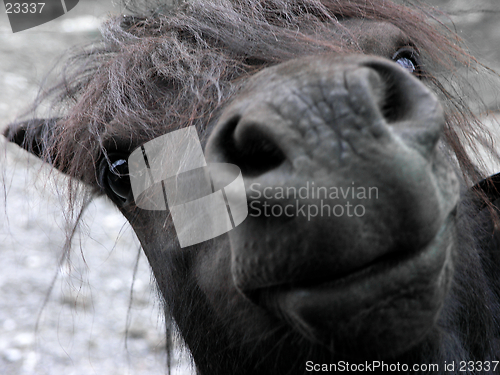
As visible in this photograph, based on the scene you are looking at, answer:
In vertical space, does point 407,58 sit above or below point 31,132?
above

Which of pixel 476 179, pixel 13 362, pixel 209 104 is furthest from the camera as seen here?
pixel 13 362

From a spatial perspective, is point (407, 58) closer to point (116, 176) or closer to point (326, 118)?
point (326, 118)

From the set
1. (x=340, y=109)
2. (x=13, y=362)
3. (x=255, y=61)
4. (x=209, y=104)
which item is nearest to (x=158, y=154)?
(x=209, y=104)

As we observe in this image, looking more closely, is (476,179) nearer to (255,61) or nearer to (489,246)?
(489,246)

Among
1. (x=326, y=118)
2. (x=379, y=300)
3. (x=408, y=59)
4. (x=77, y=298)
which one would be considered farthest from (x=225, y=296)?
(x=77, y=298)

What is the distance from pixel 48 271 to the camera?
168 inches

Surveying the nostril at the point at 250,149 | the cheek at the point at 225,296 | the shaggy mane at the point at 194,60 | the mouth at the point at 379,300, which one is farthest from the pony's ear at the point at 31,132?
the mouth at the point at 379,300

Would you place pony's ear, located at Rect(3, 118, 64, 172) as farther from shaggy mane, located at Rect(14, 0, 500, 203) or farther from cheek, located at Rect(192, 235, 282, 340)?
cheek, located at Rect(192, 235, 282, 340)

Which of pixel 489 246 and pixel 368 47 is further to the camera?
pixel 489 246

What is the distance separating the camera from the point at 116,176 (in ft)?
4.67

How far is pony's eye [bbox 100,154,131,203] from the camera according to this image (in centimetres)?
134

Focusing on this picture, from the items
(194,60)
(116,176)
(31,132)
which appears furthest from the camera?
(31,132)

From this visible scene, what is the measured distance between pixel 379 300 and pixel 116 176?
975 millimetres

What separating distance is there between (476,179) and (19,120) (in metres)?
1.83
